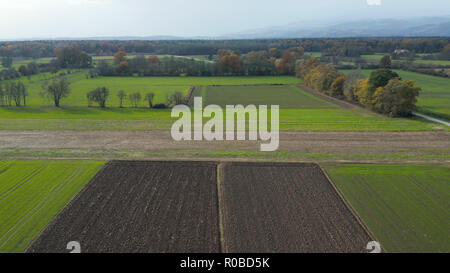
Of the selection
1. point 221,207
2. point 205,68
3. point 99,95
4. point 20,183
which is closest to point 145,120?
point 99,95

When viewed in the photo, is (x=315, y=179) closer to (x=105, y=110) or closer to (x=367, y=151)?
(x=367, y=151)

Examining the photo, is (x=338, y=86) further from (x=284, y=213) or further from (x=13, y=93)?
(x=13, y=93)

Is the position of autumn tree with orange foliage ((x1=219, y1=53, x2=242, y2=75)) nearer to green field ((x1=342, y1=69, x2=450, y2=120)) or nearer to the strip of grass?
green field ((x1=342, y1=69, x2=450, y2=120))

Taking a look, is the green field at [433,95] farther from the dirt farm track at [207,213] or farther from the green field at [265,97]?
the dirt farm track at [207,213]

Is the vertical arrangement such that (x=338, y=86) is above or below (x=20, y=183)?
above
